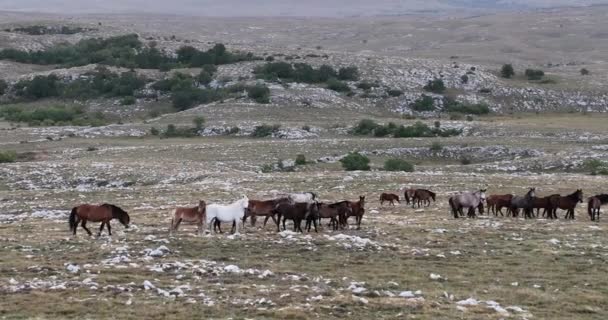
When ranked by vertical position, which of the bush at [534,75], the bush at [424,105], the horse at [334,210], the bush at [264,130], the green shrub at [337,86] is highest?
the horse at [334,210]

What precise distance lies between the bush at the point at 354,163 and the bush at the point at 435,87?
42.3 meters

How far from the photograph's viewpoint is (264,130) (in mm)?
61125

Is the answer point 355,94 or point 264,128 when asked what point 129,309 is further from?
point 355,94

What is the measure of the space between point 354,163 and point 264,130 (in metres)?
18.9

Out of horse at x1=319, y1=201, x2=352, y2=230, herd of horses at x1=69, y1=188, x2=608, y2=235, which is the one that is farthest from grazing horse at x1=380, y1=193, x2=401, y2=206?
horse at x1=319, y1=201, x2=352, y2=230

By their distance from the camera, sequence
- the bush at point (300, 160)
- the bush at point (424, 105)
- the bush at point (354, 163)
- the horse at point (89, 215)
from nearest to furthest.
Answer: the horse at point (89, 215) < the bush at point (354, 163) < the bush at point (300, 160) < the bush at point (424, 105)

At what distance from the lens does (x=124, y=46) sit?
107625 millimetres

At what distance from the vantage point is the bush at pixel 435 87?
84500 mm

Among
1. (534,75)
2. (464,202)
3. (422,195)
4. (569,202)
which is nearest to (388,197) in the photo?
(422,195)

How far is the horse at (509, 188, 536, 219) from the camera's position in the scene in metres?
24.4

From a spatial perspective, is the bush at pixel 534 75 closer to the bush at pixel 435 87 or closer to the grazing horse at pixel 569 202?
the bush at pixel 435 87

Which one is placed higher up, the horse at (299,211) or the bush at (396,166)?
the horse at (299,211)

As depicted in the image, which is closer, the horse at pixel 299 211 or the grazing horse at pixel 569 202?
the horse at pixel 299 211

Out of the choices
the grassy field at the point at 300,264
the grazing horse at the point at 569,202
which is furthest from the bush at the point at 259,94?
the grazing horse at the point at 569,202
